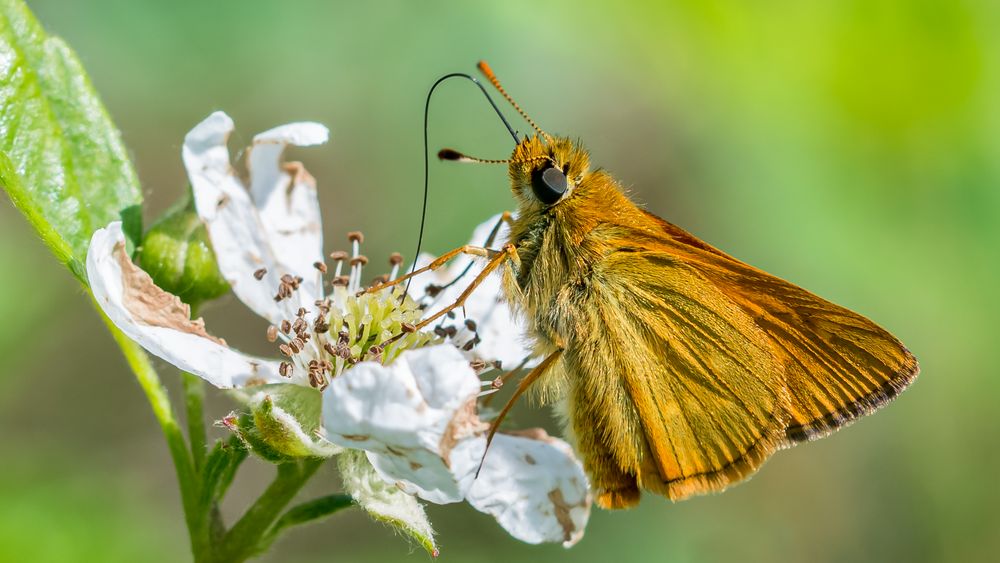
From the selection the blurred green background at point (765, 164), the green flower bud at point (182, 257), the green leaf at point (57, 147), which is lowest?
the blurred green background at point (765, 164)

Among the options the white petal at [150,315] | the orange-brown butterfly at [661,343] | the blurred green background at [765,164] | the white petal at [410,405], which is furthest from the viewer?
the blurred green background at [765,164]

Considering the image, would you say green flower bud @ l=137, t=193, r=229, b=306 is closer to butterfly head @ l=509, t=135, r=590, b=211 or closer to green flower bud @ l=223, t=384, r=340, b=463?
green flower bud @ l=223, t=384, r=340, b=463

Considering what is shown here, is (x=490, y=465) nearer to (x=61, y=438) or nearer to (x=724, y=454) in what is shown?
(x=724, y=454)

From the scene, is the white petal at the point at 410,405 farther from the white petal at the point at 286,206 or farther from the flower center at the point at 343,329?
the white petal at the point at 286,206

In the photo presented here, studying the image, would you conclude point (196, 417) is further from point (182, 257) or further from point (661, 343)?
point (661, 343)

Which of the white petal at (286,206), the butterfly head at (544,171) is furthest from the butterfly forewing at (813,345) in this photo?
the white petal at (286,206)
